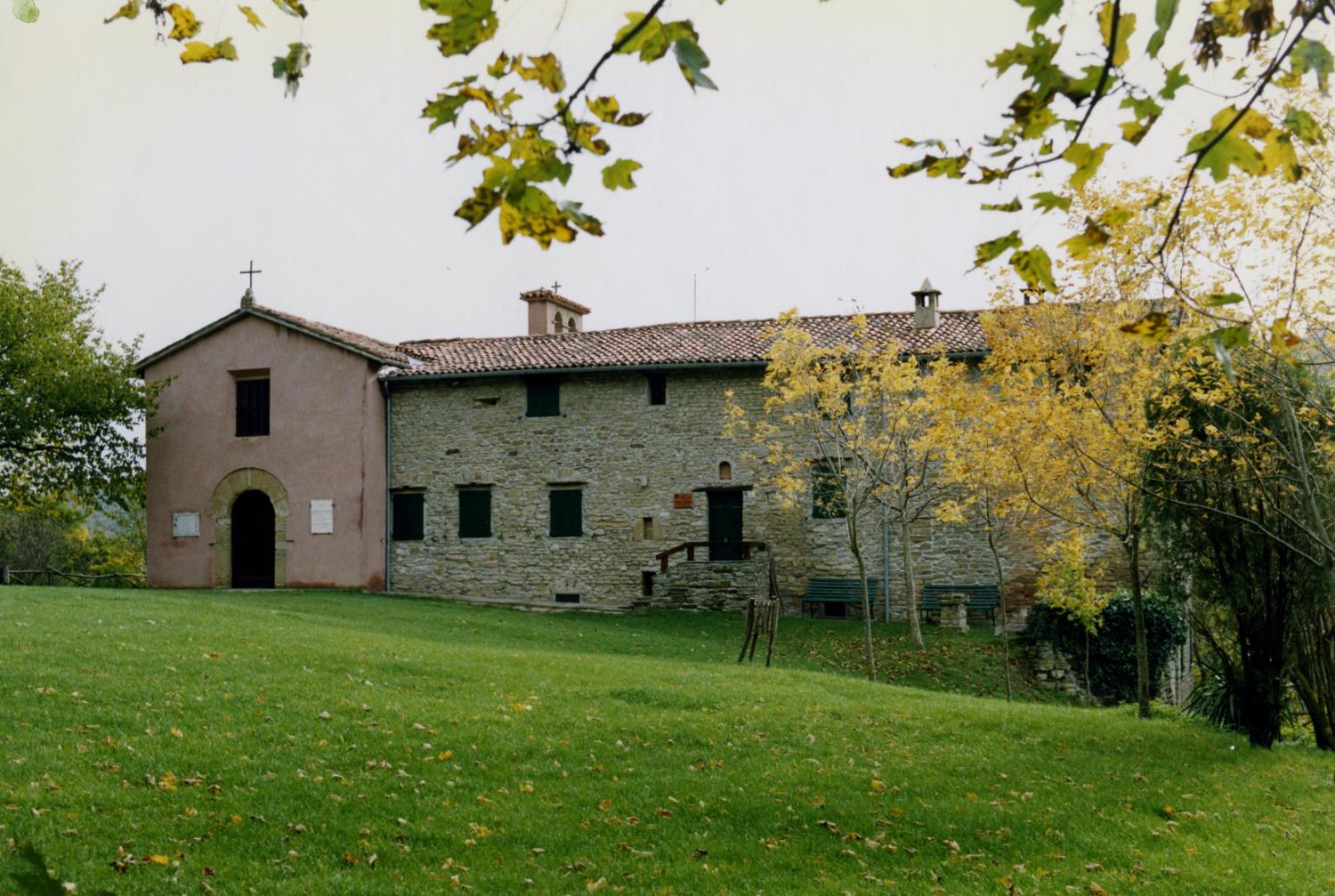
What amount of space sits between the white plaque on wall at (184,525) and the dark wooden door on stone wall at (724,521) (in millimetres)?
13089

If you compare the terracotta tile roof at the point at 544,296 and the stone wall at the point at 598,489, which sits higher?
the terracotta tile roof at the point at 544,296

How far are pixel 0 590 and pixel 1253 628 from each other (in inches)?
771

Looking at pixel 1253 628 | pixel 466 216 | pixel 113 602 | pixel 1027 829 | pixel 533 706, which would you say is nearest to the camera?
pixel 466 216

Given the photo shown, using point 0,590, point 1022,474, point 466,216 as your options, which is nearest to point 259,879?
point 466,216

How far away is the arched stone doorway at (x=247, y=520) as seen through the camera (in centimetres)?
2988

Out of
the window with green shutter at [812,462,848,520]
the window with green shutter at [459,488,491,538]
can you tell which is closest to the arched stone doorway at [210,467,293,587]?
the window with green shutter at [459,488,491,538]

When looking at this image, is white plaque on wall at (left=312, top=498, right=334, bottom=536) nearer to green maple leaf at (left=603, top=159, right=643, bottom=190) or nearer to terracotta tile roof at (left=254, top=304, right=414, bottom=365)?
terracotta tile roof at (left=254, top=304, right=414, bottom=365)

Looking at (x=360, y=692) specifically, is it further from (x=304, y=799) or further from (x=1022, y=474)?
(x=1022, y=474)

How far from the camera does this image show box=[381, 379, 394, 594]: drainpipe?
99.1 feet

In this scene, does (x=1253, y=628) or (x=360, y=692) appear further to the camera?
(x=1253, y=628)

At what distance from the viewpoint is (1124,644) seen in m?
23.2

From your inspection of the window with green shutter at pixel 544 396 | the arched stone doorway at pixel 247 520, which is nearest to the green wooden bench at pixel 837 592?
the window with green shutter at pixel 544 396

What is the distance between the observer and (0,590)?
2073 cm

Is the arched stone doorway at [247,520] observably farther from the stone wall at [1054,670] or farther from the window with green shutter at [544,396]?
the stone wall at [1054,670]
